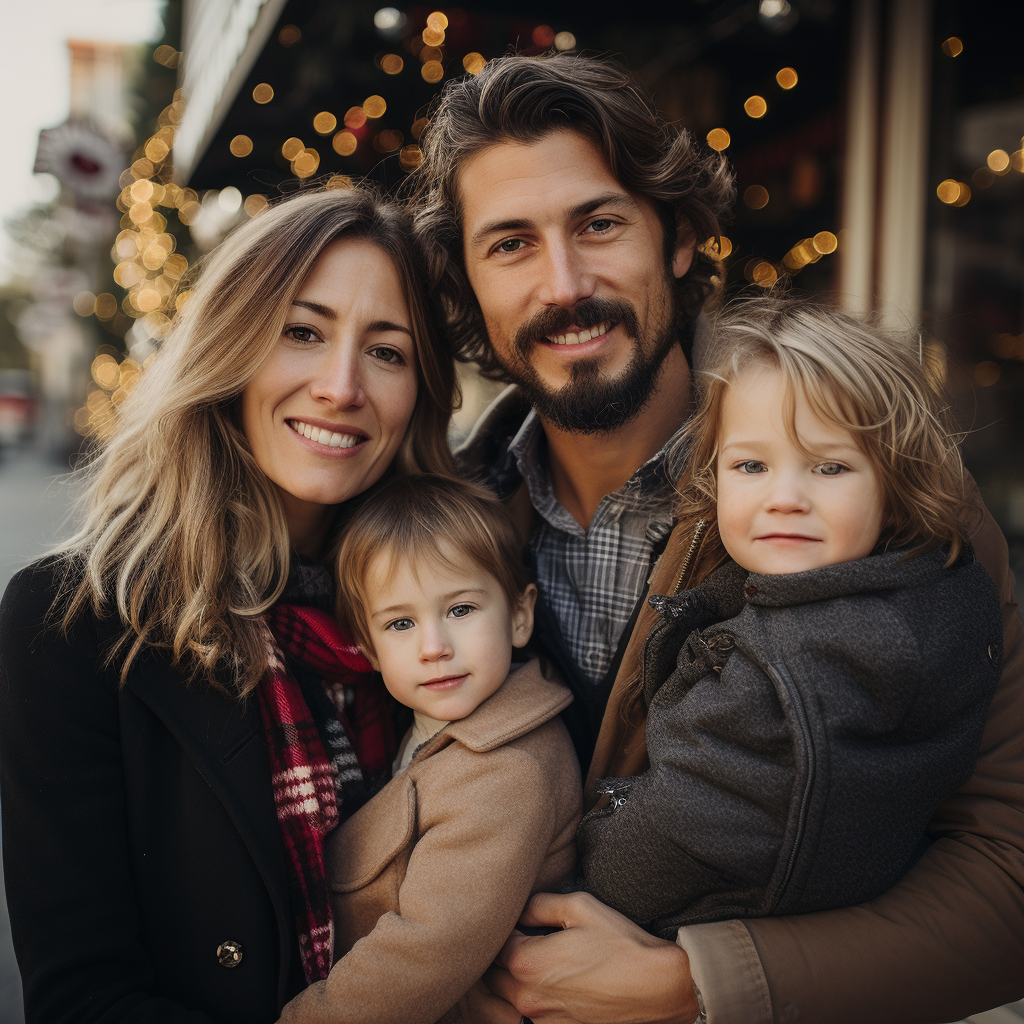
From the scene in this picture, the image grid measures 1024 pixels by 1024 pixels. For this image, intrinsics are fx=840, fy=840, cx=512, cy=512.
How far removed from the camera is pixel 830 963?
1.57 m

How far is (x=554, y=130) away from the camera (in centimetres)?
240

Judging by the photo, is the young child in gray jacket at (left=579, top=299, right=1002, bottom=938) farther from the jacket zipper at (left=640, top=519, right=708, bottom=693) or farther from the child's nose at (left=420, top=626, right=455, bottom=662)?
the child's nose at (left=420, top=626, right=455, bottom=662)

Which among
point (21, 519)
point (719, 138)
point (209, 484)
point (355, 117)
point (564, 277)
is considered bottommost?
point (21, 519)

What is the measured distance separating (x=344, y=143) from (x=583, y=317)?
623 centimetres

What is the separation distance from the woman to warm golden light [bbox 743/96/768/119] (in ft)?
17.7

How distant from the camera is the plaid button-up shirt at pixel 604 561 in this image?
2.28 meters

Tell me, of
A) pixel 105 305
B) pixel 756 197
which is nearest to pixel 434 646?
pixel 756 197

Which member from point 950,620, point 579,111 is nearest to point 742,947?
point 950,620

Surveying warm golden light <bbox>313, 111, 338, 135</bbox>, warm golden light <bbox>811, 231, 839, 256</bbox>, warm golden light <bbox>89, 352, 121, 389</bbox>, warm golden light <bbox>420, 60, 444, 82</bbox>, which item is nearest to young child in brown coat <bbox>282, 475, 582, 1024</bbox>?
warm golden light <bbox>811, 231, 839, 256</bbox>

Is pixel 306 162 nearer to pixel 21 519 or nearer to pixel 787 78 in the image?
pixel 787 78

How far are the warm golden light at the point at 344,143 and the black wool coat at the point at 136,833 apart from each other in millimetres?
6664

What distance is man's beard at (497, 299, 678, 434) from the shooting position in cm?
234

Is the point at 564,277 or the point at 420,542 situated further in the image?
the point at 564,277

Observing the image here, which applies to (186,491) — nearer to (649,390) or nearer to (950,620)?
(649,390)
